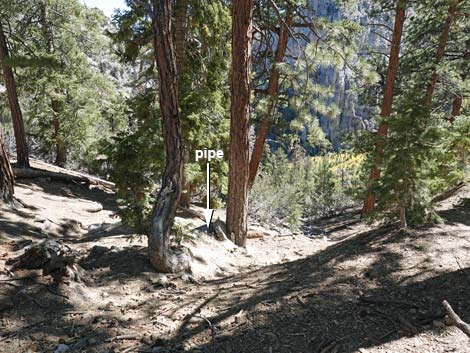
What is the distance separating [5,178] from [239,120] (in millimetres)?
4954

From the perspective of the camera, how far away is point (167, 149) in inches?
197

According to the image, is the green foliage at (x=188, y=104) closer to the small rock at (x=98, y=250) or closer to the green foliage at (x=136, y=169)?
the green foliage at (x=136, y=169)

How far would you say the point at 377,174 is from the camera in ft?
36.6

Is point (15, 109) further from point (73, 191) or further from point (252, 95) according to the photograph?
point (252, 95)

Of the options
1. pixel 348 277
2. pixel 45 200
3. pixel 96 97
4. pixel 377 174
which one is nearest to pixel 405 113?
pixel 348 277

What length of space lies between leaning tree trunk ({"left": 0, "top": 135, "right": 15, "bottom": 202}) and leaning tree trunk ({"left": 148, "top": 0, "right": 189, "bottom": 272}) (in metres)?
4.13

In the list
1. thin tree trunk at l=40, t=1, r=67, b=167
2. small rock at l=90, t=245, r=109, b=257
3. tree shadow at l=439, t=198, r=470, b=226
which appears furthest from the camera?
thin tree trunk at l=40, t=1, r=67, b=167

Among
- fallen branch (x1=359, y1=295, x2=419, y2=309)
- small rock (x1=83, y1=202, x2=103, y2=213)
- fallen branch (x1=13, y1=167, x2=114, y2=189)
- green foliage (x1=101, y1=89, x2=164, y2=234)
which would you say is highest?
green foliage (x1=101, y1=89, x2=164, y2=234)

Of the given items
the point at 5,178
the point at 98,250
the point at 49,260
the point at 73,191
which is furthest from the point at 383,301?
the point at 73,191

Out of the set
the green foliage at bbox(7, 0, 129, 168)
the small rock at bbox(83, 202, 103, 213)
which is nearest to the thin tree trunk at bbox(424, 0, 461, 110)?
the small rock at bbox(83, 202, 103, 213)

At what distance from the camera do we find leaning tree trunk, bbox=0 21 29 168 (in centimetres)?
1038

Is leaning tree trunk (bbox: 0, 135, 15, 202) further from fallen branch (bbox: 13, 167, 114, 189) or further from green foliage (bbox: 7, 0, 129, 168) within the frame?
Answer: green foliage (bbox: 7, 0, 129, 168)

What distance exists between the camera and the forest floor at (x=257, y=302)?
321 cm

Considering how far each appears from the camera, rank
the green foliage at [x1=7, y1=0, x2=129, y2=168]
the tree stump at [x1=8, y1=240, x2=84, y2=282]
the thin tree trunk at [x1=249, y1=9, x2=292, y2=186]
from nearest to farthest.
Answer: the tree stump at [x1=8, y1=240, x2=84, y2=282]
the thin tree trunk at [x1=249, y1=9, x2=292, y2=186]
the green foliage at [x1=7, y1=0, x2=129, y2=168]
